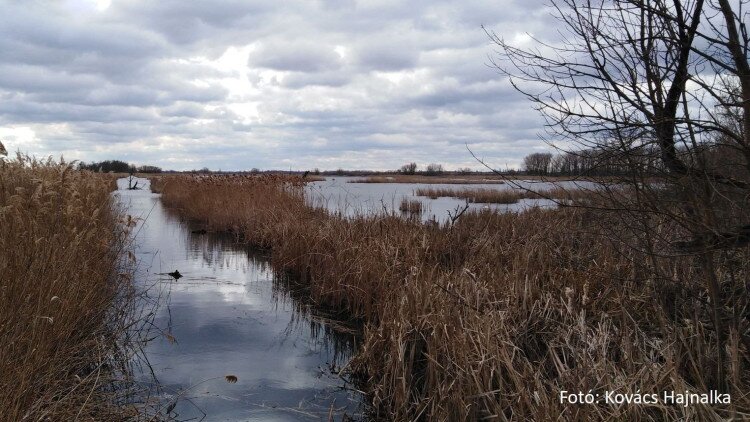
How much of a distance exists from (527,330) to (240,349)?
3.32 meters

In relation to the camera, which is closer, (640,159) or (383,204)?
(640,159)

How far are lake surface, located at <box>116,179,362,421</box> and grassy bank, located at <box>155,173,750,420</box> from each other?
537mm

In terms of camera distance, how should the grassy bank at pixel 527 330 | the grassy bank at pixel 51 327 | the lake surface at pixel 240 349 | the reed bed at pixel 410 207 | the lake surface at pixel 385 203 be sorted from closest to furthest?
the grassy bank at pixel 51 327
the grassy bank at pixel 527 330
the lake surface at pixel 240 349
the lake surface at pixel 385 203
the reed bed at pixel 410 207

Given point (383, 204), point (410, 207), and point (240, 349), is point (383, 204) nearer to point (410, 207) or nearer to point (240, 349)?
point (410, 207)

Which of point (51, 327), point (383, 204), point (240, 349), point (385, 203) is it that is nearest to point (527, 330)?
point (240, 349)

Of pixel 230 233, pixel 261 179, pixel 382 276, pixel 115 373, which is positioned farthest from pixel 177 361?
pixel 261 179

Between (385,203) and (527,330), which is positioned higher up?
(385,203)

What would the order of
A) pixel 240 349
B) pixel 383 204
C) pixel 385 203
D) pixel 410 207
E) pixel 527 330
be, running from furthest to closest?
pixel 385 203
pixel 410 207
pixel 383 204
pixel 240 349
pixel 527 330

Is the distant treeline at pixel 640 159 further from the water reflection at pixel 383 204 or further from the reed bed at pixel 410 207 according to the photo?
the reed bed at pixel 410 207

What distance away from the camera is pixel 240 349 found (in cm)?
591

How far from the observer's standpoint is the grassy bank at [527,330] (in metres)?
3.39

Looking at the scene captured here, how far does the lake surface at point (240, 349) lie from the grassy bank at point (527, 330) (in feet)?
1.76

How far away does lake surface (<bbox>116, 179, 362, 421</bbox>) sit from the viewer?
451cm

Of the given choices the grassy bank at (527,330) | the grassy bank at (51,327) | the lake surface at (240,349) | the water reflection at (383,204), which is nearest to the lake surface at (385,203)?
the water reflection at (383,204)
